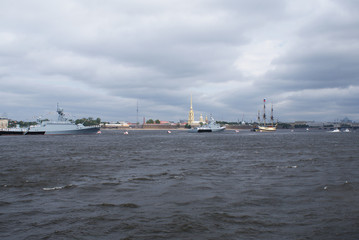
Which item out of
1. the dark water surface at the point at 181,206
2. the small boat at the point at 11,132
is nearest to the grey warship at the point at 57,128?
the small boat at the point at 11,132

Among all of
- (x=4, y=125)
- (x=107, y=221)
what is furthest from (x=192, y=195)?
(x=4, y=125)

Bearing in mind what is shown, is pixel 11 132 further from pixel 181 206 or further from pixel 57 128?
pixel 181 206

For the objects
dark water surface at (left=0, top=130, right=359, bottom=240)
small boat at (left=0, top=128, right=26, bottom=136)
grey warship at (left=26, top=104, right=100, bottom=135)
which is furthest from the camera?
small boat at (left=0, top=128, right=26, bottom=136)

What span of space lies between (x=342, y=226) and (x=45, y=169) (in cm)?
2083

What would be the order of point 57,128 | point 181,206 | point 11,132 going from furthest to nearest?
point 11,132
point 57,128
point 181,206

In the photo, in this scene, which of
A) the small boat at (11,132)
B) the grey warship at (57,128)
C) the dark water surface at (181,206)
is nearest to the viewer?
the dark water surface at (181,206)

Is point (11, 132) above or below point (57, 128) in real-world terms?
below

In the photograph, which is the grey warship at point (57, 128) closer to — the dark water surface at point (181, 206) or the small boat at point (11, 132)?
the small boat at point (11, 132)

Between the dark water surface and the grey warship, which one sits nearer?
the dark water surface

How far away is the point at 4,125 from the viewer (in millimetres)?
181000

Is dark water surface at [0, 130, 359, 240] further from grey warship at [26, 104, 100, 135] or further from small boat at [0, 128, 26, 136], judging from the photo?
small boat at [0, 128, 26, 136]

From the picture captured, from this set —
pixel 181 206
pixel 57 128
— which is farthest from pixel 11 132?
pixel 181 206

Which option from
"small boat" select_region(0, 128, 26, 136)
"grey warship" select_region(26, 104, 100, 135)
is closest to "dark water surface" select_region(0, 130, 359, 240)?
"grey warship" select_region(26, 104, 100, 135)

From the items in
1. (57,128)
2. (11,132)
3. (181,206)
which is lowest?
(181,206)
